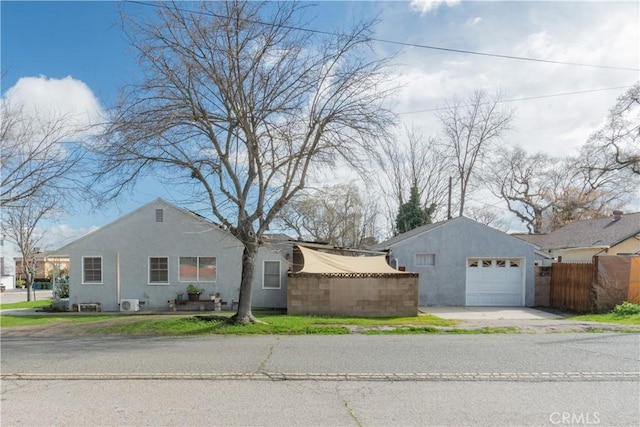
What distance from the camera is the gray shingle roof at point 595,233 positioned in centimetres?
2225

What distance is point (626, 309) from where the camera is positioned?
1558 cm

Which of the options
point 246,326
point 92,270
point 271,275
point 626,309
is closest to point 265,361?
point 246,326

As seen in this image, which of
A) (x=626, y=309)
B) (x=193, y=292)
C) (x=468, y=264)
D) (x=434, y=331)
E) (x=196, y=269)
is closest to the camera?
(x=434, y=331)

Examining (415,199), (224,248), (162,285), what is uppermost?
(415,199)

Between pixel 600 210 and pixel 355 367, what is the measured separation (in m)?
41.5

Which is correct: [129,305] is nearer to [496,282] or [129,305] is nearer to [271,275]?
[271,275]

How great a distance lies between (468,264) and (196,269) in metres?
12.7

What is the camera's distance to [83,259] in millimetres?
19688

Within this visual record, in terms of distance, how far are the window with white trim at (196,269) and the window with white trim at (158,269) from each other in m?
0.66

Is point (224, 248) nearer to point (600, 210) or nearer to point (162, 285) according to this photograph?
point (162, 285)

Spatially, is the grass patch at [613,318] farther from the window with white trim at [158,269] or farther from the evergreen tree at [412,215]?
the evergreen tree at [412,215]

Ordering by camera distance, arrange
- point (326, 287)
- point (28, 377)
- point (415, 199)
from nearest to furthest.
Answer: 1. point (28, 377)
2. point (326, 287)
3. point (415, 199)

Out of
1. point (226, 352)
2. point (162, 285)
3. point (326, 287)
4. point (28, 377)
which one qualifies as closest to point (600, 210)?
point (326, 287)

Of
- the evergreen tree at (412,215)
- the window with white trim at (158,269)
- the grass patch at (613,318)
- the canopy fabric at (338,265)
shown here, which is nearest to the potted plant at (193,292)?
the window with white trim at (158,269)
